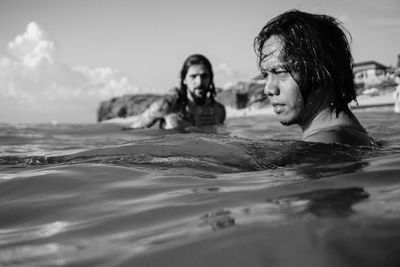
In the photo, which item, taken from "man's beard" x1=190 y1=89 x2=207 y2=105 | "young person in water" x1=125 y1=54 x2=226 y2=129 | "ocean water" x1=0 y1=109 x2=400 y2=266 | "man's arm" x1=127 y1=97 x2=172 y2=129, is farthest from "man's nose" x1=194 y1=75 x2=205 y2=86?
"ocean water" x1=0 y1=109 x2=400 y2=266

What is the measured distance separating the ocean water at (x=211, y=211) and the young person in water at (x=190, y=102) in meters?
6.51

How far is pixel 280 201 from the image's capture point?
1.56 metres

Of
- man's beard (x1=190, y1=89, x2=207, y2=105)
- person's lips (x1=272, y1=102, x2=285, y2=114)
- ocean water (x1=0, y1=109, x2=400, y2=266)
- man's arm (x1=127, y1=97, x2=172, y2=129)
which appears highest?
man's beard (x1=190, y1=89, x2=207, y2=105)

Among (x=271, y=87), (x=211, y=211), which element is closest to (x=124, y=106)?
(x=271, y=87)

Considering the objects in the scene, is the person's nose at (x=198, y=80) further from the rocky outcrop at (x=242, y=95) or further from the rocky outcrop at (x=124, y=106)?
the rocky outcrop at (x=124, y=106)

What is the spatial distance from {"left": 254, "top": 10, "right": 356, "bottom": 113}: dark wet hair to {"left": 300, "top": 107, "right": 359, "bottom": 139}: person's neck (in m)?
0.05

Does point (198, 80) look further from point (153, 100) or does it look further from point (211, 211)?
point (153, 100)

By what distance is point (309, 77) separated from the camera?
3461mm

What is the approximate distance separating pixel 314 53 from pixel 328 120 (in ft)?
1.78

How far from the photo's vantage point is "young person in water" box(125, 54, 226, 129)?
30.8 ft

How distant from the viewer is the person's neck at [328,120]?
3449 millimetres

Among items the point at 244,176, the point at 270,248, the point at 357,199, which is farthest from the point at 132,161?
the point at 270,248

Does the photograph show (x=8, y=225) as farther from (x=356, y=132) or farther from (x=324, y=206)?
(x=356, y=132)

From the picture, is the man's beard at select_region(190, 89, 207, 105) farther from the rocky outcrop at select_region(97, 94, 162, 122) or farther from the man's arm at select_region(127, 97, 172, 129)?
the rocky outcrop at select_region(97, 94, 162, 122)
